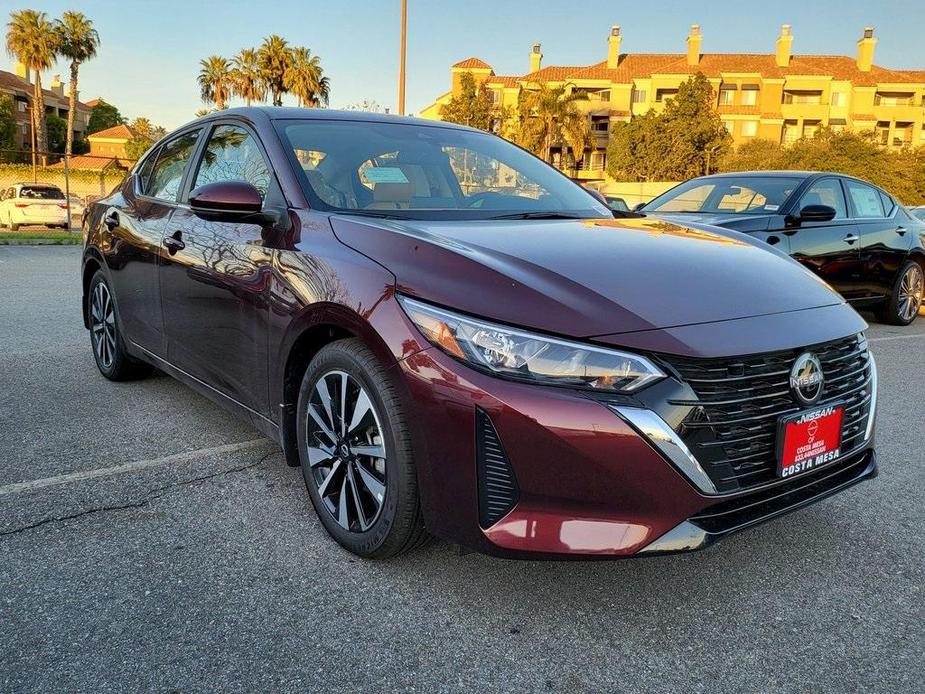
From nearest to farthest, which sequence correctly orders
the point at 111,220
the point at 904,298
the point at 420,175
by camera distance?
the point at 420,175 < the point at 111,220 < the point at 904,298

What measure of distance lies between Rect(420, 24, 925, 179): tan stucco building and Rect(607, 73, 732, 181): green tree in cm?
1015

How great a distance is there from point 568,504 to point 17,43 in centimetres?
5932

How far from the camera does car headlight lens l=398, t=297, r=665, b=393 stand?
1.96 metres

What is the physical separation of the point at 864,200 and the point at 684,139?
144ft

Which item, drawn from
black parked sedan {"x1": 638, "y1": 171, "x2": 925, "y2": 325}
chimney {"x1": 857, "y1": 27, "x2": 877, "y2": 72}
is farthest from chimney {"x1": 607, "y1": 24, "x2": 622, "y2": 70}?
black parked sedan {"x1": 638, "y1": 171, "x2": 925, "y2": 325}

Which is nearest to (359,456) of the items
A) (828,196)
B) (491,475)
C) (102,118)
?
(491,475)

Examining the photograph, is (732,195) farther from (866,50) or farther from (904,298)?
(866,50)

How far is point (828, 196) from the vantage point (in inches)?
287

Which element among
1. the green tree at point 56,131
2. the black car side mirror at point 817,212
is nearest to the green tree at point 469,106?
the green tree at point 56,131

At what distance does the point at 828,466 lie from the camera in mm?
2324

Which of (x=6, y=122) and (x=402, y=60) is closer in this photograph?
(x=402, y=60)

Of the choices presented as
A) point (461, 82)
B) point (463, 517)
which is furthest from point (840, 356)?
point (461, 82)

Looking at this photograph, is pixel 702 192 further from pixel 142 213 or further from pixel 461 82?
pixel 461 82

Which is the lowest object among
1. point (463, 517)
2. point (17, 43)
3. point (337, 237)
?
point (463, 517)
